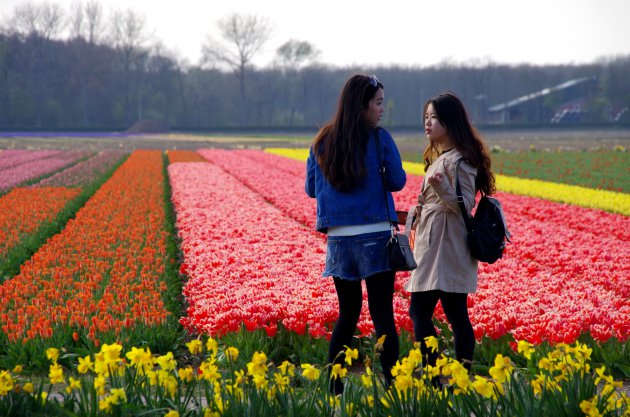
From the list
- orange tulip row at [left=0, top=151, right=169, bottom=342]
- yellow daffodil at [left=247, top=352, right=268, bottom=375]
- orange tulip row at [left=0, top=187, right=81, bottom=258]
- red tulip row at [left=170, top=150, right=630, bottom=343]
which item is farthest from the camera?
orange tulip row at [left=0, top=187, right=81, bottom=258]

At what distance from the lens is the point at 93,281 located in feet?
24.6

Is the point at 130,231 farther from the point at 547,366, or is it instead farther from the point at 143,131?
the point at 143,131

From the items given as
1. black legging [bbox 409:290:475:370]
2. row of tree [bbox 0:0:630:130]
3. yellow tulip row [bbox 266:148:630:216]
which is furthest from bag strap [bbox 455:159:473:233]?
row of tree [bbox 0:0:630:130]

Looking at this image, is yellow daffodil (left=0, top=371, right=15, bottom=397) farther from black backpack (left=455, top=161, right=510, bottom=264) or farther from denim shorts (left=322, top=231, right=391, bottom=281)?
black backpack (left=455, top=161, right=510, bottom=264)

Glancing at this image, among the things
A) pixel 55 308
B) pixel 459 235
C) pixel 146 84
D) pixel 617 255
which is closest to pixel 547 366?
pixel 459 235

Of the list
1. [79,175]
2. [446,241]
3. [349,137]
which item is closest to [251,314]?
[446,241]

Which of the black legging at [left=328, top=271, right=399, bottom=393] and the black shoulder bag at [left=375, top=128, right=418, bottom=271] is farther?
the black legging at [left=328, top=271, right=399, bottom=393]

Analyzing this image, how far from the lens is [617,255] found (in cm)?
855

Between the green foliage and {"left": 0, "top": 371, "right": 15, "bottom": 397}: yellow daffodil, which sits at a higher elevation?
{"left": 0, "top": 371, "right": 15, "bottom": 397}: yellow daffodil

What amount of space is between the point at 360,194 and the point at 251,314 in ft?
7.17

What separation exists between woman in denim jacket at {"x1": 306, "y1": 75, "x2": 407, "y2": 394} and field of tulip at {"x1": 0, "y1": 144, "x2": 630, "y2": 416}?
57 centimetres

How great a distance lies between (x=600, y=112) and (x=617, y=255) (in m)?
82.3

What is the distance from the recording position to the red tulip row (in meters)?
5.83

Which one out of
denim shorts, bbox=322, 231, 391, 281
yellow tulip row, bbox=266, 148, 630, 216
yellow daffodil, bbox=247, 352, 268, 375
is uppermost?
denim shorts, bbox=322, 231, 391, 281
